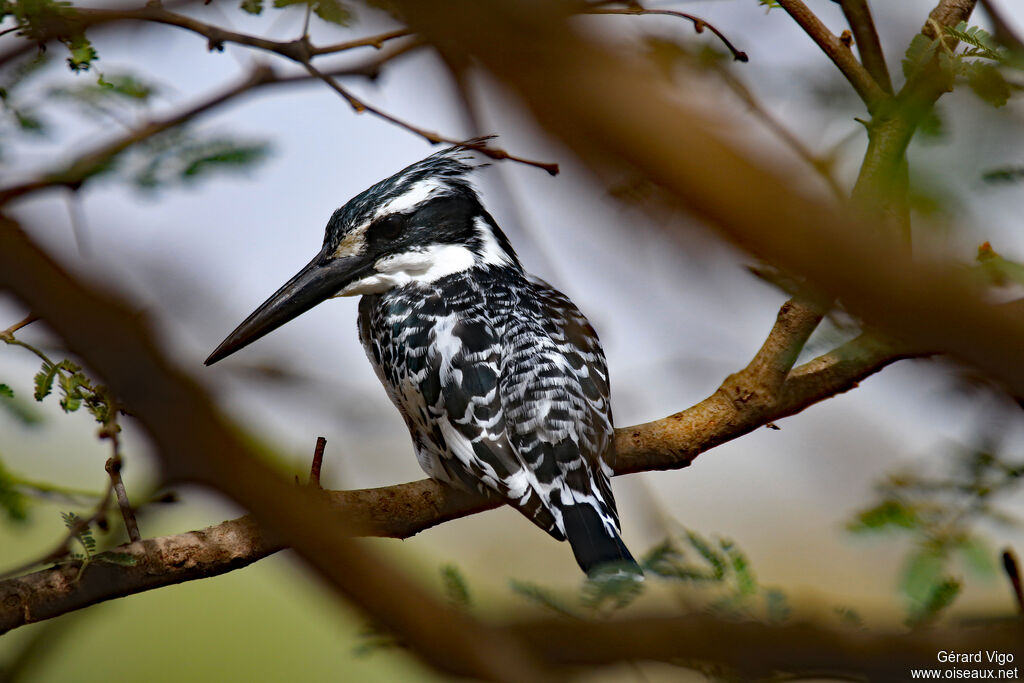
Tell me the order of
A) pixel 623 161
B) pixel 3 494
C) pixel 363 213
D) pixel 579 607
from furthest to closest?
pixel 363 213, pixel 3 494, pixel 579 607, pixel 623 161

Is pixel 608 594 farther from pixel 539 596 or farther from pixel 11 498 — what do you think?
pixel 11 498

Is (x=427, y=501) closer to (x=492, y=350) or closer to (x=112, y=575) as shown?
(x=492, y=350)

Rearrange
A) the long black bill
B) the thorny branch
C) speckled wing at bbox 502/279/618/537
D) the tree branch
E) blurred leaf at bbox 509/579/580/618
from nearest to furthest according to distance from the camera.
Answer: the thorny branch
blurred leaf at bbox 509/579/580/618
the tree branch
speckled wing at bbox 502/279/618/537
the long black bill

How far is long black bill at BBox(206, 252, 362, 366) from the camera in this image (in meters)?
2.90

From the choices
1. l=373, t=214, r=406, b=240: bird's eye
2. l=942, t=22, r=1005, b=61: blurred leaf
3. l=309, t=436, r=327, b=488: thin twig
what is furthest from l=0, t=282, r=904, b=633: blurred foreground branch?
l=373, t=214, r=406, b=240: bird's eye

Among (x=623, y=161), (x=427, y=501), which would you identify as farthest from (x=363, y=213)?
(x=623, y=161)

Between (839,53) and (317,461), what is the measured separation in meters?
1.39

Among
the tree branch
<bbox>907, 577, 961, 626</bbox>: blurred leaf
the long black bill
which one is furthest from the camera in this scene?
the long black bill

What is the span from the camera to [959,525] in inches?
65.0

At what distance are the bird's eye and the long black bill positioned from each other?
0.13m

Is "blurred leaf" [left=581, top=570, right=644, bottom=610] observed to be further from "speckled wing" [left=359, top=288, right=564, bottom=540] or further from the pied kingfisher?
"speckled wing" [left=359, top=288, right=564, bottom=540]

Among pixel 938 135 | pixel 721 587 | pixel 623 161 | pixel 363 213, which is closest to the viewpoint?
pixel 623 161

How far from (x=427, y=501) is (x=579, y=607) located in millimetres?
1483

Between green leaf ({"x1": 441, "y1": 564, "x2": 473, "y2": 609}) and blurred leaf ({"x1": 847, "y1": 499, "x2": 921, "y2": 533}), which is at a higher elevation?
blurred leaf ({"x1": 847, "y1": 499, "x2": 921, "y2": 533})
